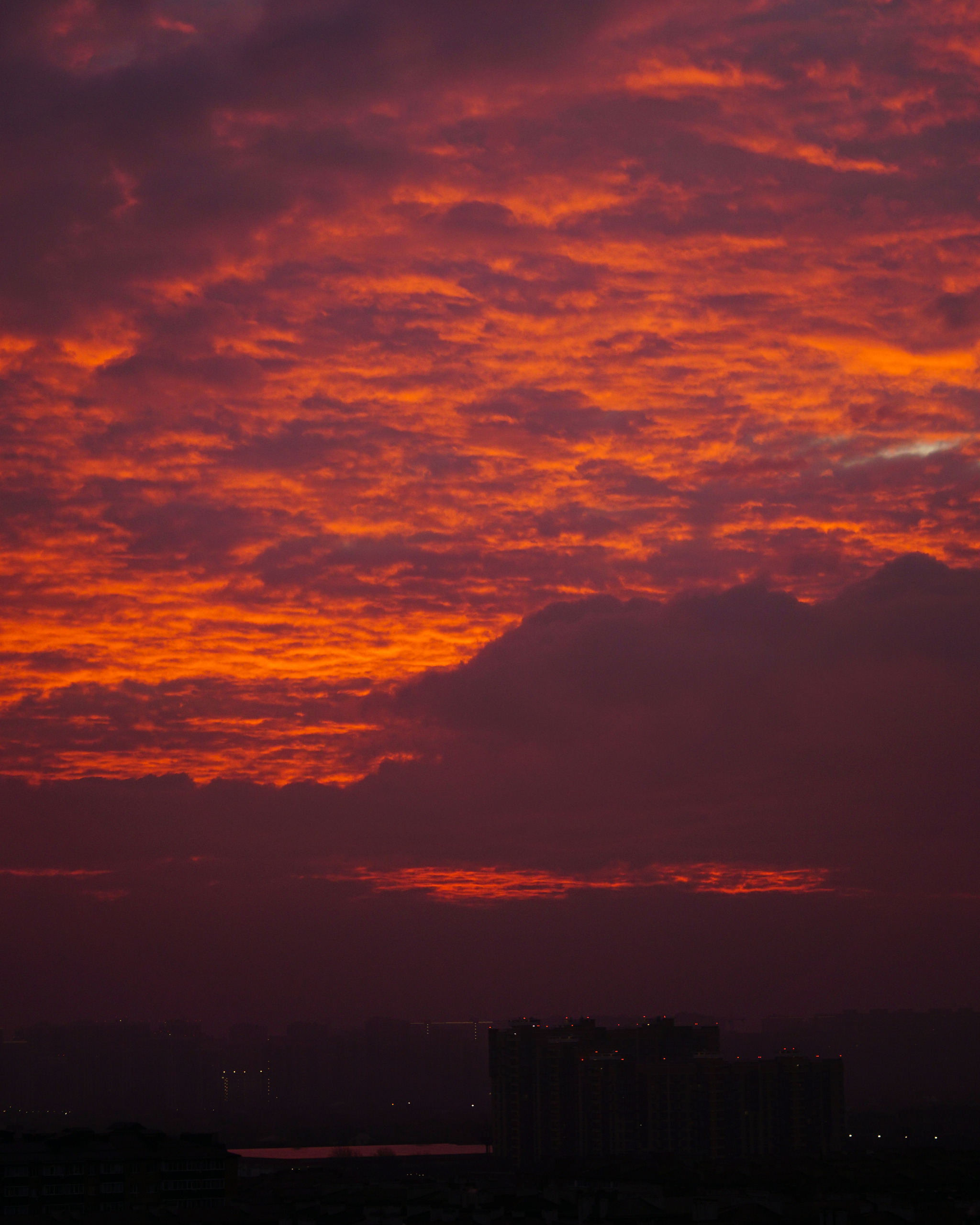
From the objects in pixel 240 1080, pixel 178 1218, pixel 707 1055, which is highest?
pixel 178 1218

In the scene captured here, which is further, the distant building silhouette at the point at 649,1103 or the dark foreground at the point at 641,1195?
the distant building silhouette at the point at 649,1103

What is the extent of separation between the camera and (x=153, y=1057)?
138 metres

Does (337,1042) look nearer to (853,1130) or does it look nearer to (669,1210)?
(853,1130)

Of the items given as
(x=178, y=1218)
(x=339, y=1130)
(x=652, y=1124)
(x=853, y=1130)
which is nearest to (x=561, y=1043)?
(x=652, y=1124)

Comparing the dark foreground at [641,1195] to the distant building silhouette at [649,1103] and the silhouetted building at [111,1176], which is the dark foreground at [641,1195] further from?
the distant building silhouette at [649,1103]

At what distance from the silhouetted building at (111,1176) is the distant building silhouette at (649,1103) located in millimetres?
41602

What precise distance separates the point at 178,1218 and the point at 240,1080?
117 m

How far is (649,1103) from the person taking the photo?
76875 mm

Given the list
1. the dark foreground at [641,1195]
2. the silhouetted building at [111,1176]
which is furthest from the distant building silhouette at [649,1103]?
the silhouetted building at [111,1176]

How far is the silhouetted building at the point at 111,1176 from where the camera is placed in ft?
115

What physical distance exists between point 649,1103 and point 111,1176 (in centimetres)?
4709

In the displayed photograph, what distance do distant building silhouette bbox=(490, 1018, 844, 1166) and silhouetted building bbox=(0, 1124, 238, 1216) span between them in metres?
41.6

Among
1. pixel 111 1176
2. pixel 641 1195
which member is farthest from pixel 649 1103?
pixel 111 1176

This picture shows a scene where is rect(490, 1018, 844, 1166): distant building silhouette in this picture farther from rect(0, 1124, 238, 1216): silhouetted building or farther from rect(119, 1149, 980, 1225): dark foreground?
rect(0, 1124, 238, 1216): silhouetted building
